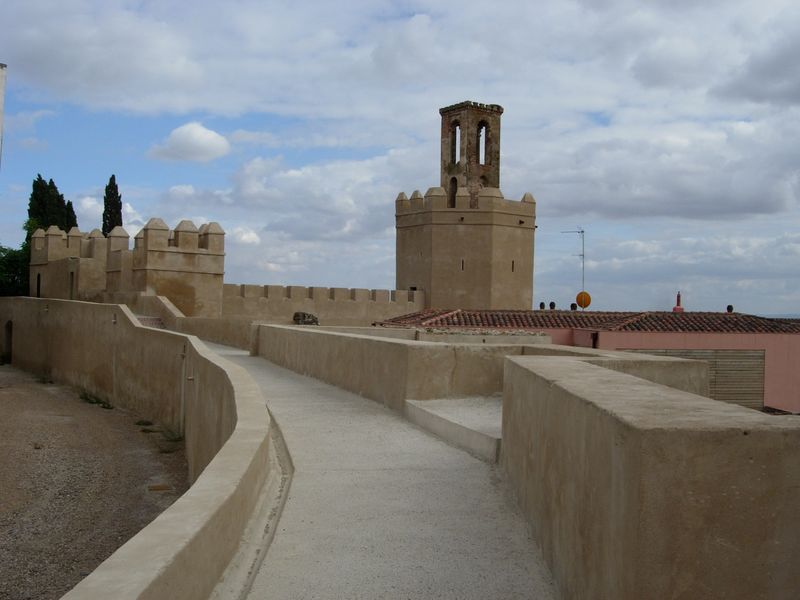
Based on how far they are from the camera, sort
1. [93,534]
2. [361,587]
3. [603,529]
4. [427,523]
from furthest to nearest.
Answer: [93,534] < [427,523] < [361,587] < [603,529]

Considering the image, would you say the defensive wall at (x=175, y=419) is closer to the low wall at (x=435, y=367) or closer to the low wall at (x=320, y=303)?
the low wall at (x=435, y=367)

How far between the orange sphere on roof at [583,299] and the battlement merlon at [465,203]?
15.4 feet

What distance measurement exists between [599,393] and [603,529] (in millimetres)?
857

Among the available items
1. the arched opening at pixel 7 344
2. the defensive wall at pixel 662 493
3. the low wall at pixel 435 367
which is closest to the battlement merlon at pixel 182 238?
the arched opening at pixel 7 344

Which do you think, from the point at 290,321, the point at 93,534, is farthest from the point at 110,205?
the point at 93,534

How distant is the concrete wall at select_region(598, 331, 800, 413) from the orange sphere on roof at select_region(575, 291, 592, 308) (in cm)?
1602

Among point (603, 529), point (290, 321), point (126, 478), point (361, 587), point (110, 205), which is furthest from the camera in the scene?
Answer: point (110, 205)

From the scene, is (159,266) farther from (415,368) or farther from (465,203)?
(415,368)

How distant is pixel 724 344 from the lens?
22703 millimetres

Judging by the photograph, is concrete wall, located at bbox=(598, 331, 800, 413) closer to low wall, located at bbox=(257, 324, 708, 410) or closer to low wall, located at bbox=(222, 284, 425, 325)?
low wall, located at bbox=(222, 284, 425, 325)

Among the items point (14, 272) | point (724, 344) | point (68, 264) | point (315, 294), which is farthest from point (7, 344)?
point (724, 344)

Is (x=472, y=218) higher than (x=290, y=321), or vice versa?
(x=472, y=218)

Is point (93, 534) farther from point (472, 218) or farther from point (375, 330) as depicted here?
point (472, 218)

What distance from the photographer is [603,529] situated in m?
3.26
